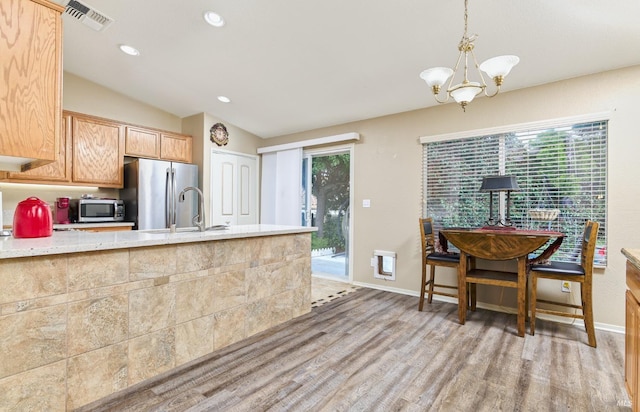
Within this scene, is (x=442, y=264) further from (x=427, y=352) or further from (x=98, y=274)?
(x=98, y=274)

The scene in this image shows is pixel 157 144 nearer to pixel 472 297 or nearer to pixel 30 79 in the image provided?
pixel 30 79

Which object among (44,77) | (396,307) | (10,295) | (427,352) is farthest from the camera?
(396,307)

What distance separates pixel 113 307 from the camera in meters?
1.77

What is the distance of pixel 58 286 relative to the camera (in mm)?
1577

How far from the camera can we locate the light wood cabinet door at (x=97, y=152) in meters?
3.73

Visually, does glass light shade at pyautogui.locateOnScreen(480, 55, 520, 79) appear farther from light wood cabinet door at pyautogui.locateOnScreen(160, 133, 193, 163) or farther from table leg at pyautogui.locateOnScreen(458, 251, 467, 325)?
light wood cabinet door at pyautogui.locateOnScreen(160, 133, 193, 163)

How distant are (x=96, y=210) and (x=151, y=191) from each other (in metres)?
0.64

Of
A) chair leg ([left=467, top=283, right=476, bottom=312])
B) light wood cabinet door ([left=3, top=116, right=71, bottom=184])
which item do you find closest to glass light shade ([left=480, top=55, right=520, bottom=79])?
chair leg ([left=467, top=283, right=476, bottom=312])

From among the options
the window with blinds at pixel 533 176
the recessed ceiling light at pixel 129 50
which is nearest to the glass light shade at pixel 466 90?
the window with blinds at pixel 533 176

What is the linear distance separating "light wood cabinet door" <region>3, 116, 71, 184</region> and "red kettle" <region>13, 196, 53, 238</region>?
2.06 metres

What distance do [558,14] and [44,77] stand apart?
3199 millimetres

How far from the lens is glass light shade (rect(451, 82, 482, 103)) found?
2098 mm

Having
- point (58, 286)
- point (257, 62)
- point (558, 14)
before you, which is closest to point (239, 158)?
point (257, 62)

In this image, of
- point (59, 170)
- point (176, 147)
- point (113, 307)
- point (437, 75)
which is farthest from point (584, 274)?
point (59, 170)
